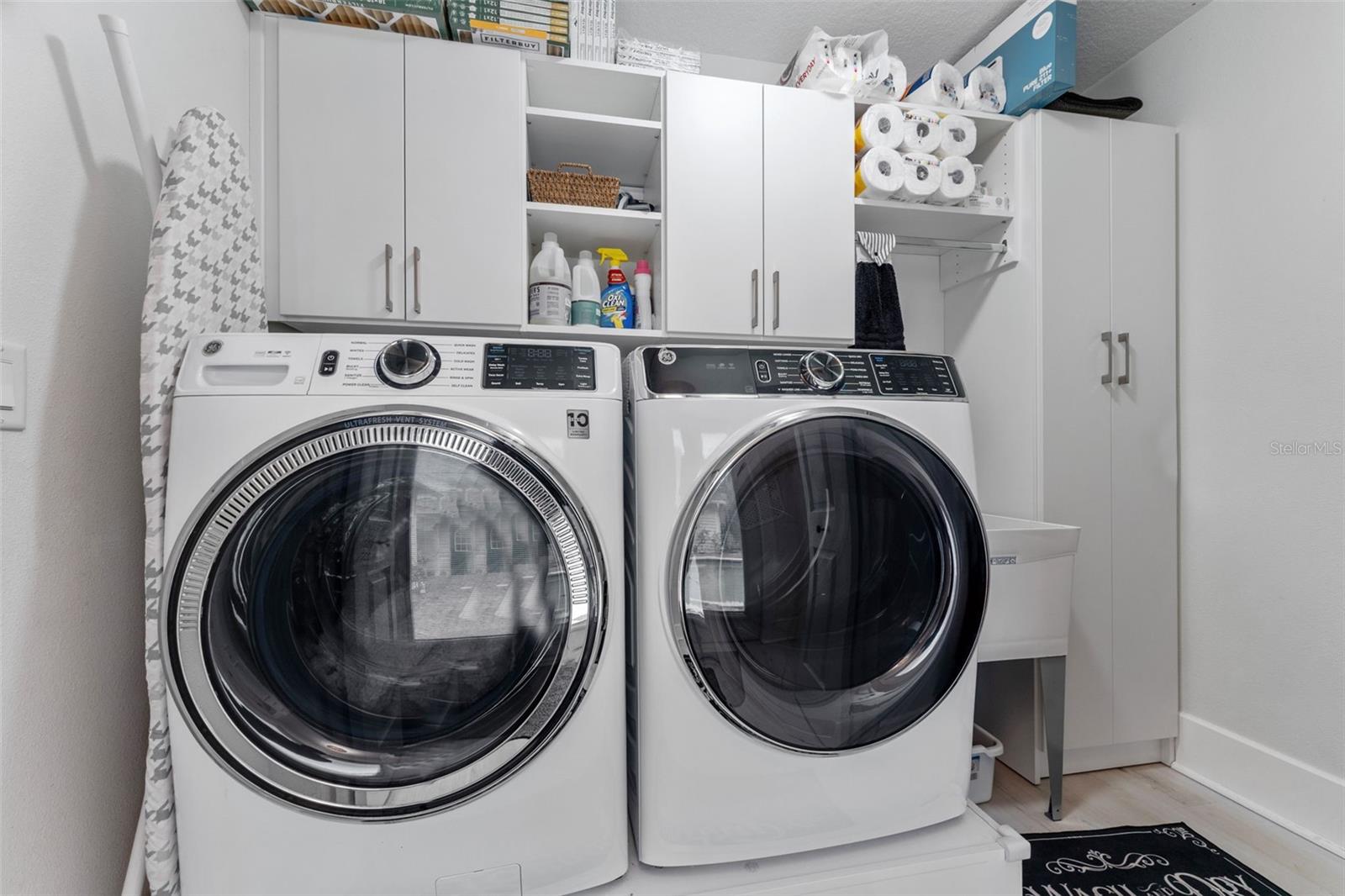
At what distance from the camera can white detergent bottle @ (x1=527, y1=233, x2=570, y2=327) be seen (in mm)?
1625

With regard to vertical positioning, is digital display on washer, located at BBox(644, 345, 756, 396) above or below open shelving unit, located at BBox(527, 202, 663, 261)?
below

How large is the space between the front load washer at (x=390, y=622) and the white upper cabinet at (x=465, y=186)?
66cm

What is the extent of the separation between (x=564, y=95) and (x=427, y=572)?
4.85 feet

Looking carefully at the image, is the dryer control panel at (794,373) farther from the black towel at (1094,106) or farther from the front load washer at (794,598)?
the black towel at (1094,106)

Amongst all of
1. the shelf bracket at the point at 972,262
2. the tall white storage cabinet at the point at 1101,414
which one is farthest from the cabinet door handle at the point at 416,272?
the tall white storage cabinet at the point at 1101,414

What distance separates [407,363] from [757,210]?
1.18 m

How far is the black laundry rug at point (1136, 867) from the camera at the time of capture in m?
1.31

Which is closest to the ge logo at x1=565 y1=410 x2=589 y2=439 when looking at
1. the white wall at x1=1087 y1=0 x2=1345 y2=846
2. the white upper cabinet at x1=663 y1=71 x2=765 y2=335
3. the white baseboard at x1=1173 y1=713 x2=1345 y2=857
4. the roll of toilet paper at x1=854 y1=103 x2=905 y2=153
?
the white upper cabinet at x1=663 y1=71 x2=765 y2=335

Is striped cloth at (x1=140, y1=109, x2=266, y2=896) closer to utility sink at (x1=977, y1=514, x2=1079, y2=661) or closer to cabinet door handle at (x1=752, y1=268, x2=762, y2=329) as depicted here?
cabinet door handle at (x1=752, y1=268, x2=762, y2=329)

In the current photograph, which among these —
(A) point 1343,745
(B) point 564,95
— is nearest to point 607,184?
(B) point 564,95

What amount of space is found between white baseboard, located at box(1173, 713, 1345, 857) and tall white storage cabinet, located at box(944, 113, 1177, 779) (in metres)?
0.08

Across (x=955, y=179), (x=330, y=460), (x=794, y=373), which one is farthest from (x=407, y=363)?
(x=955, y=179)

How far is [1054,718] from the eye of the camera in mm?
1540

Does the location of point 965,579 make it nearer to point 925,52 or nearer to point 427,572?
point 427,572
